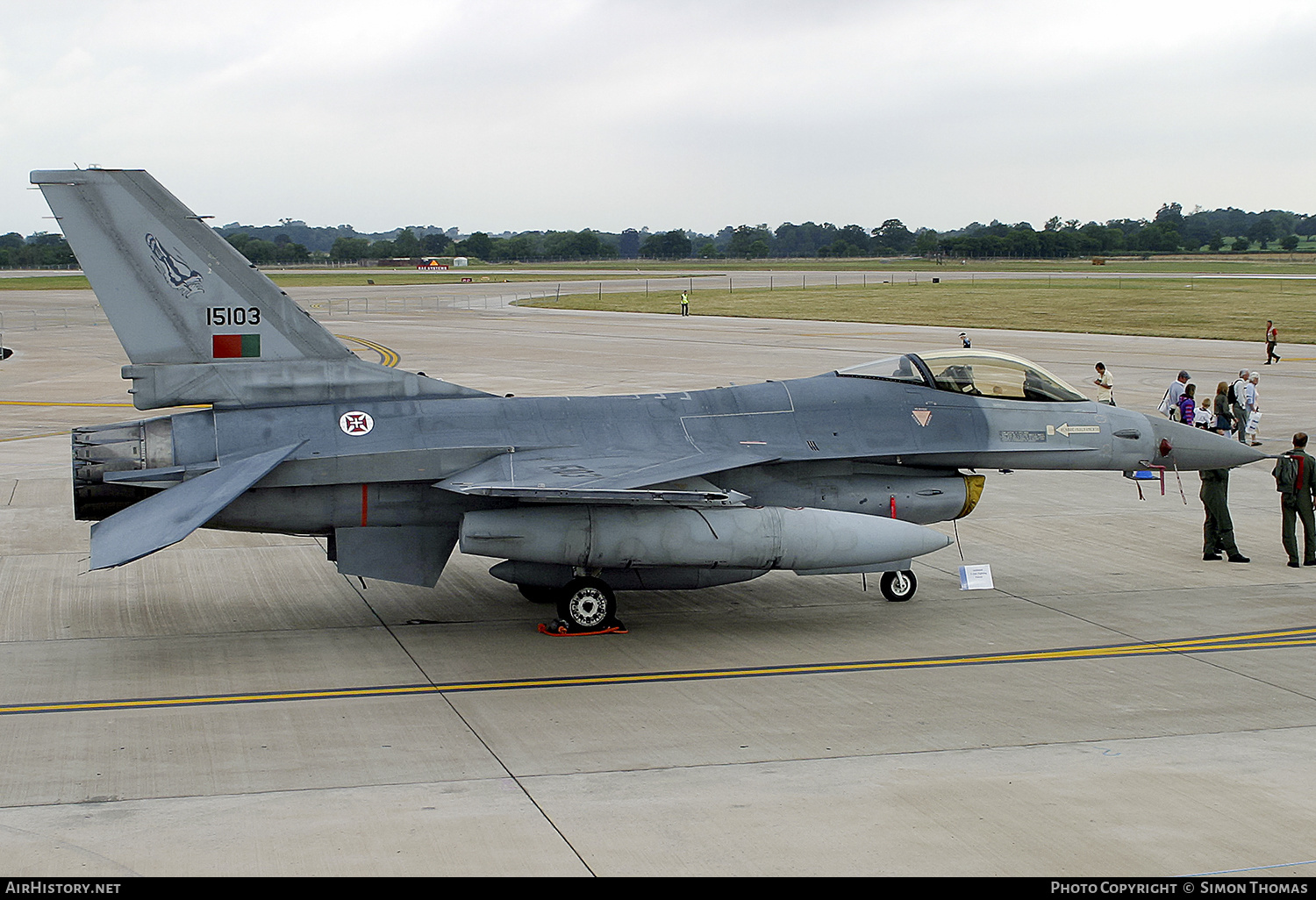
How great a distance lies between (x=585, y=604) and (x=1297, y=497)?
28.5ft

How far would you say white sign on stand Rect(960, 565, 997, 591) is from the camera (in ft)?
42.6

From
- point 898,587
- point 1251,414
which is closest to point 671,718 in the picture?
point 898,587

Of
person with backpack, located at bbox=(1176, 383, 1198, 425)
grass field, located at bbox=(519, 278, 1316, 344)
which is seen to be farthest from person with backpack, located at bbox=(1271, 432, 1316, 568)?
grass field, located at bbox=(519, 278, 1316, 344)

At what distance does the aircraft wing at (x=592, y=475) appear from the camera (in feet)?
34.9

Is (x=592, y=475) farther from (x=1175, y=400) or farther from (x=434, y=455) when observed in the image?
(x=1175, y=400)

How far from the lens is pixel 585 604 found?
37.7 feet

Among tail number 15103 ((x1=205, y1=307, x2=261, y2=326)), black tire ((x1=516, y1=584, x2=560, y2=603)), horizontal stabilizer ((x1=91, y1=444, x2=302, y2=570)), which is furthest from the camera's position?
black tire ((x1=516, y1=584, x2=560, y2=603))

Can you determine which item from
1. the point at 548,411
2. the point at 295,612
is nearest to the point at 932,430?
the point at 548,411

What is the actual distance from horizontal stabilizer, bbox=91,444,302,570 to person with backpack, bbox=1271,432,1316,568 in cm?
1122

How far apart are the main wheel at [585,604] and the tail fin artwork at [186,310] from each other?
8.59 ft

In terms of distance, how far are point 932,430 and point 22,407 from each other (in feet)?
77.5

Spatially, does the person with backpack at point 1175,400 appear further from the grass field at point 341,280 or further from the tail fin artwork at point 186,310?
the grass field at point 341,280

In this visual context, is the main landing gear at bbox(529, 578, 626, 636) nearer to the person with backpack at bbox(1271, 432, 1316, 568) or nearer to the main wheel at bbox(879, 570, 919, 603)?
the main wheel at bbox(879, 570, 919, 603)

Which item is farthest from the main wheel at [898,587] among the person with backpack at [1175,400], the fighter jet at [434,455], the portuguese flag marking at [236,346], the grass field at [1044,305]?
the grass field at [1044,305]
